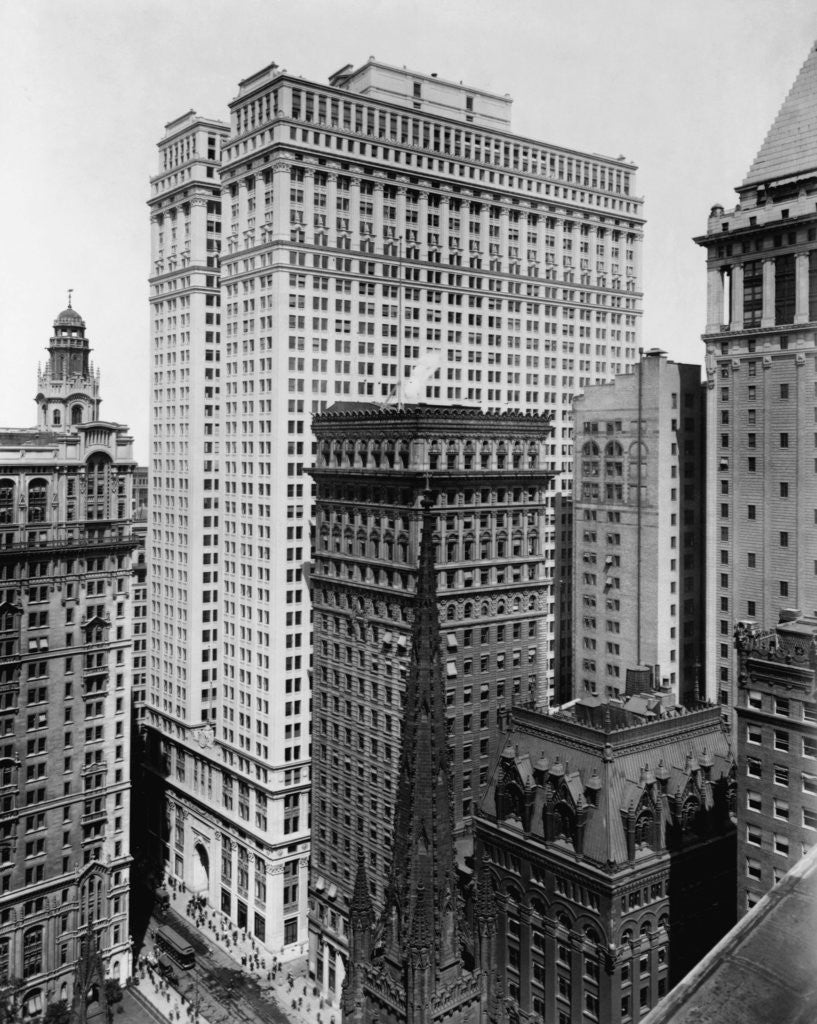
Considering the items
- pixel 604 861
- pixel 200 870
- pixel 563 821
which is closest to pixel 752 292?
pixel 563 821

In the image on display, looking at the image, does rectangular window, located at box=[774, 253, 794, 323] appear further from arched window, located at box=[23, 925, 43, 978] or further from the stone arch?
arched window, located at box=[23, 925, 43, 978]

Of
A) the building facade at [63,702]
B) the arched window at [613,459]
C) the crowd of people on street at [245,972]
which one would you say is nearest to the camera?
the building facade at [63,702]

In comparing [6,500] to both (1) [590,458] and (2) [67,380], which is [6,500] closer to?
(2) [67,380]

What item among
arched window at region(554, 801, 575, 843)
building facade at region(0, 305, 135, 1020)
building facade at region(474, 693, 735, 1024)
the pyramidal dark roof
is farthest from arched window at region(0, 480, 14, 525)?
the pyramidal dark roof

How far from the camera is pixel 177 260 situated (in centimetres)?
14100

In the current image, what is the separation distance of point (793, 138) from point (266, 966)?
10334 cm

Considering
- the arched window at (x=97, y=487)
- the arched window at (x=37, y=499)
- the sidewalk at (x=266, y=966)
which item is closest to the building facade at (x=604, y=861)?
the sidewalk at (x=266, y=966)

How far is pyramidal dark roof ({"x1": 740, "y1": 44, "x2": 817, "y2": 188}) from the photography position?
90812 mm

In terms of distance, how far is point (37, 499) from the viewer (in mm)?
109938

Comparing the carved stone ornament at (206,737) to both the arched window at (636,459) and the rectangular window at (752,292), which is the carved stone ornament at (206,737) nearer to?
the arched window at (636,459)

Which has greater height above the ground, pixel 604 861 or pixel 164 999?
pixel 604 861

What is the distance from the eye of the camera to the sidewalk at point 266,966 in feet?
348

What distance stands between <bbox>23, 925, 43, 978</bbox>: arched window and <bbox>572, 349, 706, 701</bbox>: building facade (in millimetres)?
64675

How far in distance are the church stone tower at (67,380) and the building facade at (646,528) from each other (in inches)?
2404
